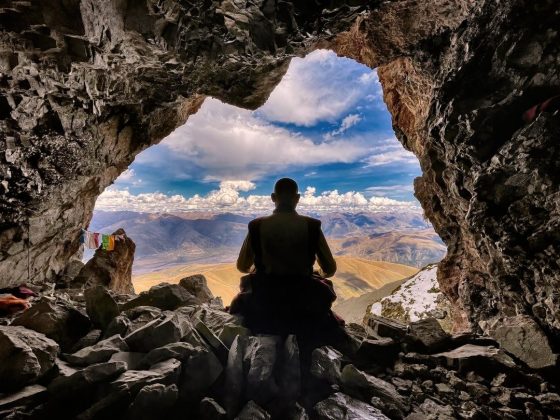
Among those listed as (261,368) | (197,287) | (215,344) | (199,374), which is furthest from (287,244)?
(197,287)

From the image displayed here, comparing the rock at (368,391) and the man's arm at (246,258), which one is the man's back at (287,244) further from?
the rock at (368,391)

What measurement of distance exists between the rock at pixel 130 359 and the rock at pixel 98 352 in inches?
3.3

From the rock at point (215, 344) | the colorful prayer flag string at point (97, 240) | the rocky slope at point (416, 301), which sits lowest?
the rocky slope at point (416, 301)

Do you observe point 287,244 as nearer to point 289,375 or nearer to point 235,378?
point 289,375

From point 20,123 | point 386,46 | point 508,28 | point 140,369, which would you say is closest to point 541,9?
point 508,28

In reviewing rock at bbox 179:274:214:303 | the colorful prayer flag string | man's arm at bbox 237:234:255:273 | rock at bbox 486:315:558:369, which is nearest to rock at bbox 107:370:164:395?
man's arm at bbox 237:234:255:273

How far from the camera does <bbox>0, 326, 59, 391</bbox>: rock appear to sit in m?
2.98

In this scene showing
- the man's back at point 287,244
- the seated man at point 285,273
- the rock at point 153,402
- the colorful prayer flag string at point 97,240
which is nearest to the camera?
the rock at point 153,402

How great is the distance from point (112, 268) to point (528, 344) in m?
17.8

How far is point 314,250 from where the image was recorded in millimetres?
5445

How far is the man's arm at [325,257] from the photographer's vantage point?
18.1 ft

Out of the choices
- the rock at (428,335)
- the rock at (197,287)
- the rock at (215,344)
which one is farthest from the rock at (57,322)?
the rock at (197,287)

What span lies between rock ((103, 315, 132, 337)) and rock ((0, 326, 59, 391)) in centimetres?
97

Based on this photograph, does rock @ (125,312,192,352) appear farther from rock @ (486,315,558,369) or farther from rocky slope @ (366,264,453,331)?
A: rocky slope @ (366,264,453,331)
